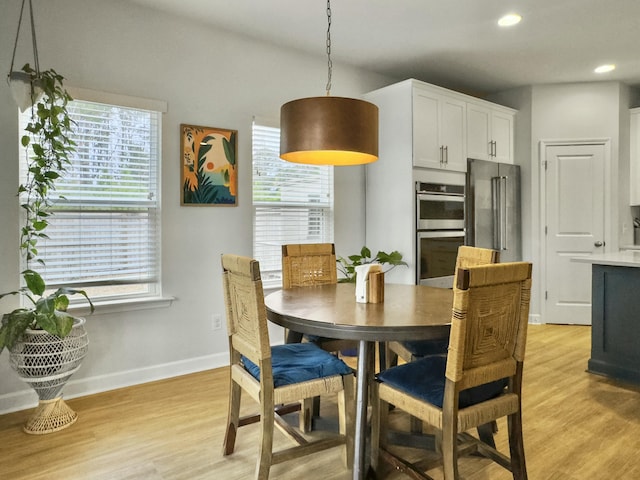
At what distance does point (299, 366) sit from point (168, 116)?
220 cm

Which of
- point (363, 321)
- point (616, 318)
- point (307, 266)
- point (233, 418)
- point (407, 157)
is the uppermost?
point (407, 157)

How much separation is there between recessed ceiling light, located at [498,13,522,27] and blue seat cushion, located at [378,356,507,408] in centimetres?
273

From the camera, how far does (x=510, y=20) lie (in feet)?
11.1

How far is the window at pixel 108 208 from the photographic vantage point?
9.35ft

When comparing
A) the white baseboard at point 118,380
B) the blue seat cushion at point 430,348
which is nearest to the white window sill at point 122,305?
the white baseboard at point 118,380

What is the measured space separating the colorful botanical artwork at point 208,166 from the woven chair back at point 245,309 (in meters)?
1.45

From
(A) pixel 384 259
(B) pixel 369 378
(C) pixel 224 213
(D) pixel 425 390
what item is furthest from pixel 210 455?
(A) pixel 384 259

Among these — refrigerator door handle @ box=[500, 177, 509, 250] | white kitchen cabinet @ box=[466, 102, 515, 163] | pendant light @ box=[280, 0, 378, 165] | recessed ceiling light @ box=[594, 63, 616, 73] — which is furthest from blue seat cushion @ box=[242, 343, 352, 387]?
recessed ceiling light @ box=[594, 63, 616, 73]

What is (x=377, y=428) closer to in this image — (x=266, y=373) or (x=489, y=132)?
(x=266, y=373)

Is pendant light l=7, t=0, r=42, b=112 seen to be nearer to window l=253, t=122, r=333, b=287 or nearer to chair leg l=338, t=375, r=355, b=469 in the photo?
window l=253, t=122, r=333, b=287

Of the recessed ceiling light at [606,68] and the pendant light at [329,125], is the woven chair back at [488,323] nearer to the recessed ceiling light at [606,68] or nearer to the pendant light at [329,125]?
the pendant light at [329,125]

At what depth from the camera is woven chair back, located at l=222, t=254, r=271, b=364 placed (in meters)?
1.76

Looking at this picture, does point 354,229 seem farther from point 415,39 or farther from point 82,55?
point 82,55

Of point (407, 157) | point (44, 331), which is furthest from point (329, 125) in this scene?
point (407, 157)
